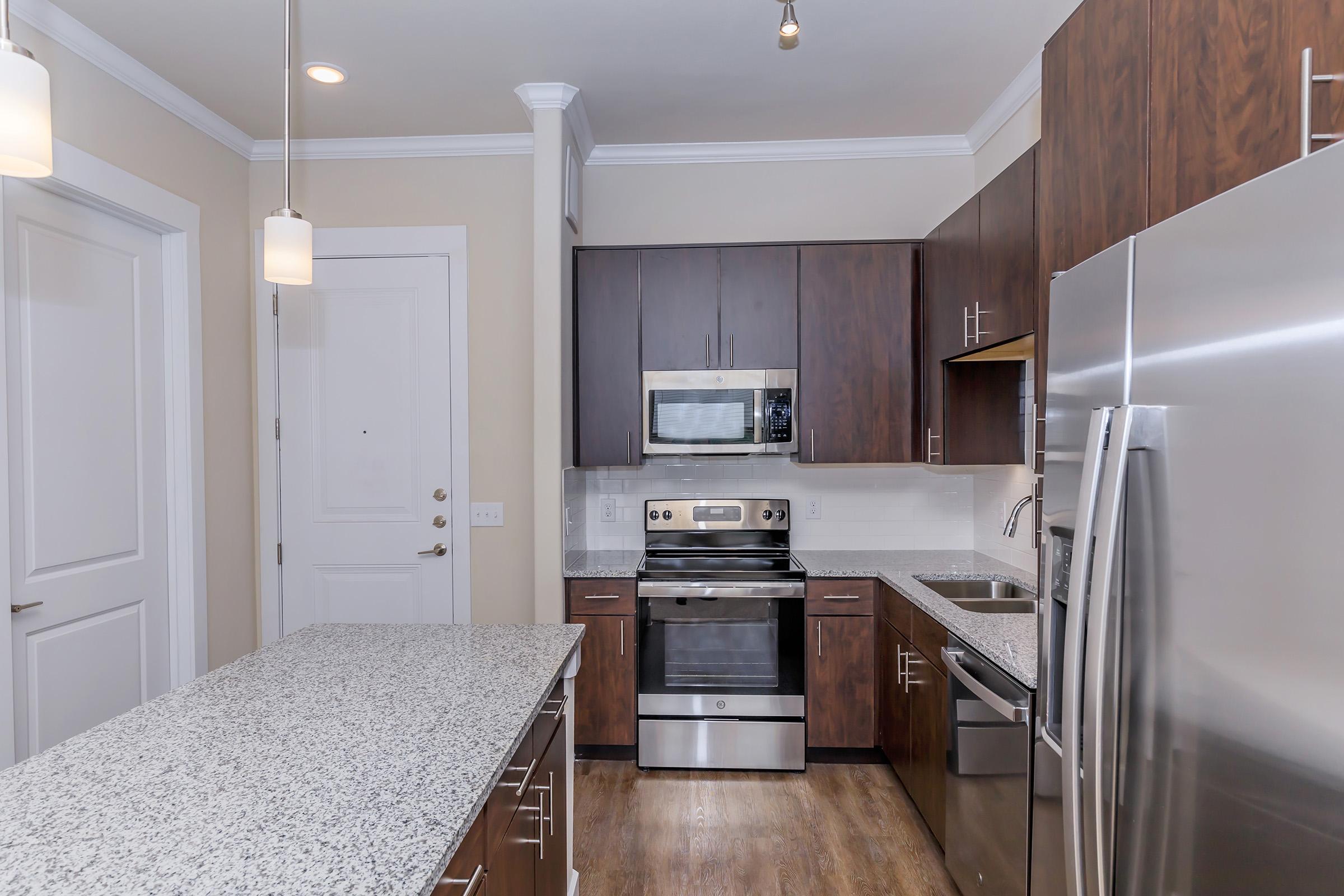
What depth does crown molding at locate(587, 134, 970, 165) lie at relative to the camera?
3305 millimetres

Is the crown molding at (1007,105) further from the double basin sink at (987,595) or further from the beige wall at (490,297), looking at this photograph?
the beige wall at (490,297)

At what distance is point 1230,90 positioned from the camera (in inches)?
40.4

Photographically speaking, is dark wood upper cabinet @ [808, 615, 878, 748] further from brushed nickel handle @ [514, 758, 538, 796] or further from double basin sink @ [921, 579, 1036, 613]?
brushed nickel handle @ [514, 758, 538, 796]

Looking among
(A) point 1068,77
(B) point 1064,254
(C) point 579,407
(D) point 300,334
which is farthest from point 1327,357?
(D) point 300,334

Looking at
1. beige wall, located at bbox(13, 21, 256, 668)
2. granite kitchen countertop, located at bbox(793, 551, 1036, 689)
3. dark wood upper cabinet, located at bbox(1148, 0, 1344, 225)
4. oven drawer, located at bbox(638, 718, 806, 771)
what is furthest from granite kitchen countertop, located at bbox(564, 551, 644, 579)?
dark wood upper cabinet, located at bbox(1148, 0, 1344, 225)

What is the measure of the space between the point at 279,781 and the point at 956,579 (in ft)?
8.21

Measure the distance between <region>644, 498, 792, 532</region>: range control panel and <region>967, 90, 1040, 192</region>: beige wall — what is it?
1705mm

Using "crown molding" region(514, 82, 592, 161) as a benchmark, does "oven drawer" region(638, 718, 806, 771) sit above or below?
below

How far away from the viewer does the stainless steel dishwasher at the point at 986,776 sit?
166 centimetres

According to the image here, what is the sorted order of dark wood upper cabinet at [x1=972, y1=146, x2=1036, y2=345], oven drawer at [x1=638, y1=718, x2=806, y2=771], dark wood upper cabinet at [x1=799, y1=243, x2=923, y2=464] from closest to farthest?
dark wood upper cabinet at [x1=972, y1=146, x2=1036, y2=345], oven drawer at [x1=638, y1=718, x2=806, y2=771], dark wood upper cabinet at [x1=799, y1=243, x2=923, y2=464]

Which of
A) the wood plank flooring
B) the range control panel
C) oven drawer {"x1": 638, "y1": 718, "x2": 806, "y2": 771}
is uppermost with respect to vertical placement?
the range control panel

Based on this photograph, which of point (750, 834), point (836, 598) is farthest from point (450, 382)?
point (750, 834)

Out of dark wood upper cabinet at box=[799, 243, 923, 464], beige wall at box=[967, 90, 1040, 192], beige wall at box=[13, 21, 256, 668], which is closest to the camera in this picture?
beige wall at box=[13, 21, 256, 668]

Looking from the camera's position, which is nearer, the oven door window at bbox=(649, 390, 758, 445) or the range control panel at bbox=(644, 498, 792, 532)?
the oven door window at bbox=(649, 390, 758, 445)
